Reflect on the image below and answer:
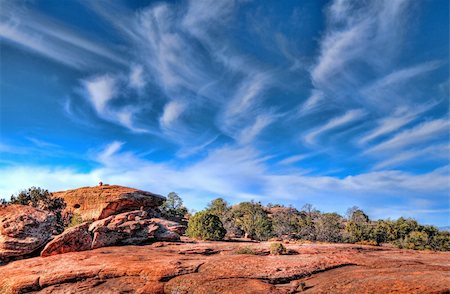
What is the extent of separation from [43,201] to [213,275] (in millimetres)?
41861

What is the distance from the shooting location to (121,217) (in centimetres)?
3978

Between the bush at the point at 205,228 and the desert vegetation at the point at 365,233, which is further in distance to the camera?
the desert vegetation at the point at 365,233

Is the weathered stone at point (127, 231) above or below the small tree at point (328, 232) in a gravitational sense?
below

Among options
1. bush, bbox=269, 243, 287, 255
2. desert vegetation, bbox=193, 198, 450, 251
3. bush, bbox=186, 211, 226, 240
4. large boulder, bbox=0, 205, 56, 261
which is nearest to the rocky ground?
large boulder, bbox=0, 205, 56, 261

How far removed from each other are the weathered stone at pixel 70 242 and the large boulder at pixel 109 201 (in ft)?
43.8

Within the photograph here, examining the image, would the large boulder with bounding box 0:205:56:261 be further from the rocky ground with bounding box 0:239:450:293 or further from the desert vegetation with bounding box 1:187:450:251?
the desert vegetation with bounding box 1:187:450:251

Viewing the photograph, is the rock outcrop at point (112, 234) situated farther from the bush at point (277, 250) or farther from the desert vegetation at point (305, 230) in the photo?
the bush at point (277, 250)

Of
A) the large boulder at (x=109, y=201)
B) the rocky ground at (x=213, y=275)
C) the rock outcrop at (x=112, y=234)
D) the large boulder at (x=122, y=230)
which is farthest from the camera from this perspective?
the large boulder at (x=109, y=201)

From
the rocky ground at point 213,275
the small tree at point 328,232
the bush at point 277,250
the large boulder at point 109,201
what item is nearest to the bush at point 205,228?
the large boulder at point 109,201

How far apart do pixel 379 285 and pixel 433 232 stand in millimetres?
64558

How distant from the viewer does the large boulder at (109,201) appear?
47.1 m

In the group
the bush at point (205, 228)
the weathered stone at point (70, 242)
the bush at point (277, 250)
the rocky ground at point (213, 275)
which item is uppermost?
the bush at point (205, 228)

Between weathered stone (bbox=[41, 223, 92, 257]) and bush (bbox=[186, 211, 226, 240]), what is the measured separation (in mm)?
18123

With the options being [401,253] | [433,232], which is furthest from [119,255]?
[433,232]
